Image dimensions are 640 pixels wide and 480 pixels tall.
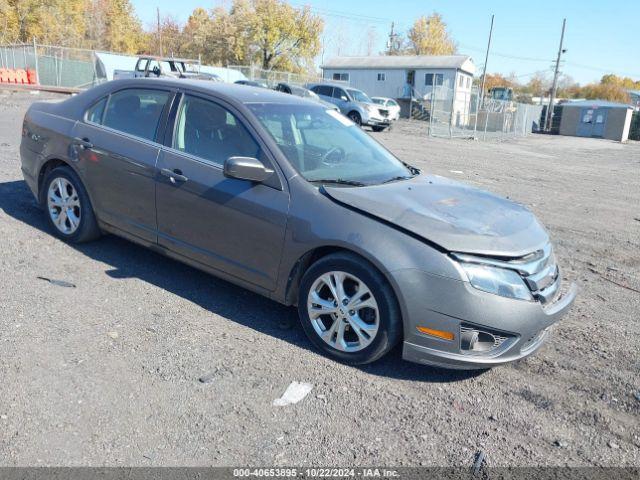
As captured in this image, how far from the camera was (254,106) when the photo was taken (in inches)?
173

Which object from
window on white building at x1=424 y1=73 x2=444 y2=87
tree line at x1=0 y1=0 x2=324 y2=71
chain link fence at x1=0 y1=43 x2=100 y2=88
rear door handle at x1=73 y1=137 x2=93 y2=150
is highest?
tree line at x1=0 y1=0 x2=324 y2=71

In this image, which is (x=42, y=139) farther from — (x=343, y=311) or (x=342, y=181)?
(x=343, y=311)

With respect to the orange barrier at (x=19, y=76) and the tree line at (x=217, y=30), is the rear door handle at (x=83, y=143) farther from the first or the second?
the tree line at (x=217, y=30)

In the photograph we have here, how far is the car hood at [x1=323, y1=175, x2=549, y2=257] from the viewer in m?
3.43

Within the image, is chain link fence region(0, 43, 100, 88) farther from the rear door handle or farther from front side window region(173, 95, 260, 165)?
front side window region(173, 95, 260, 165)

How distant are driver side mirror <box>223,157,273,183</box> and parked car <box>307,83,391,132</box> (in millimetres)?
22201

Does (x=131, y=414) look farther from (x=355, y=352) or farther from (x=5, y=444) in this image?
(x=355, y=352)

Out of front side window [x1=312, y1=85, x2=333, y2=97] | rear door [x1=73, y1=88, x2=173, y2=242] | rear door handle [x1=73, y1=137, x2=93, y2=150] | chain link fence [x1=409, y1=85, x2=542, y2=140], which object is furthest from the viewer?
chain link fence [x1=409, y1=85, x2=542, y2=140]

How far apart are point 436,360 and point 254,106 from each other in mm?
2347

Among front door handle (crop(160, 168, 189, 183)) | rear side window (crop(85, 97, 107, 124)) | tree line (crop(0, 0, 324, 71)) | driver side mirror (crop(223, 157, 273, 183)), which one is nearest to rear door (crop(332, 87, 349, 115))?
rear side window (crop(85, 97, 107, 124))

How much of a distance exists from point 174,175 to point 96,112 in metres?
1.44

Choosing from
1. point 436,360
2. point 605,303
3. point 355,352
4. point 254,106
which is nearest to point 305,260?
point 355,352

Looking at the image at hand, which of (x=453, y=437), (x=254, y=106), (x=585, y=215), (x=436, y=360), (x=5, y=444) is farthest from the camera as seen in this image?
(x=585, y=215)

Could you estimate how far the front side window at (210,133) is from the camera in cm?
423
